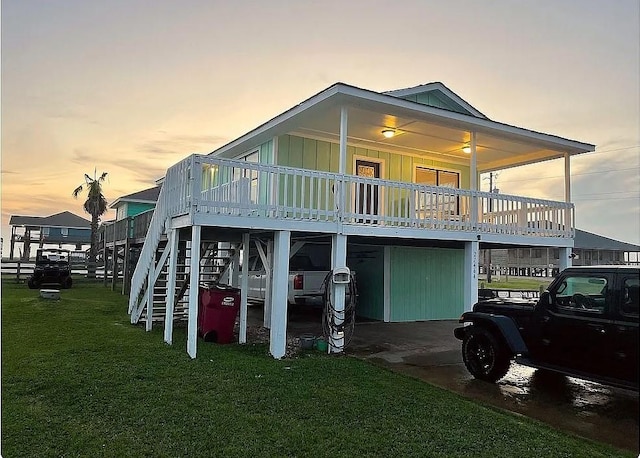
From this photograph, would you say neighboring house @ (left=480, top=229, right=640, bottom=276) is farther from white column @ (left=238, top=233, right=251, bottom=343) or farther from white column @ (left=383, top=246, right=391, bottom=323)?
white column @ (left=238, top=233, right=251, bottom=343)

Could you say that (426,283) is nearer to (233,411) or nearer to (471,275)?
(471,275)

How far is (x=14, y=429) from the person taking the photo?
154 inches

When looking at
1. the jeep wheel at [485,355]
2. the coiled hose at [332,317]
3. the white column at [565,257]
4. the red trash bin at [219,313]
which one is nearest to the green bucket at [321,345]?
the coiled hose at [332,317]

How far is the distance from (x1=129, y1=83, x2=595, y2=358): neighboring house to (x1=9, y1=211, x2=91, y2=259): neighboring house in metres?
28.2

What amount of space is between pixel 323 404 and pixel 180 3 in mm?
3813

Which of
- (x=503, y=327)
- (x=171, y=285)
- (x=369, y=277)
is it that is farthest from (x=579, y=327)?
(x=369, y=277)

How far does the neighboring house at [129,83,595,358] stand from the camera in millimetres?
7250

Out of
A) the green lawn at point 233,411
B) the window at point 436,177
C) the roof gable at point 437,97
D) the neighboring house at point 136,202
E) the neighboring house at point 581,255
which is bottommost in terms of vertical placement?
the green lawn at point 233,411

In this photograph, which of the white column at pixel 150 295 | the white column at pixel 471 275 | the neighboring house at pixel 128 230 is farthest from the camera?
the neighboring house at pixel 128 230

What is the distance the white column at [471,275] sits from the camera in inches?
347

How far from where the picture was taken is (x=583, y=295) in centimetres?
254

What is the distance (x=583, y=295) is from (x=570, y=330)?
236mm

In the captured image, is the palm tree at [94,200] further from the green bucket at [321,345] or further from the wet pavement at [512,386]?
the green bucket at [321,345]

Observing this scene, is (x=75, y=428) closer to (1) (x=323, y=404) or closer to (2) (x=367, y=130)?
(1) (x=323, y=404)
